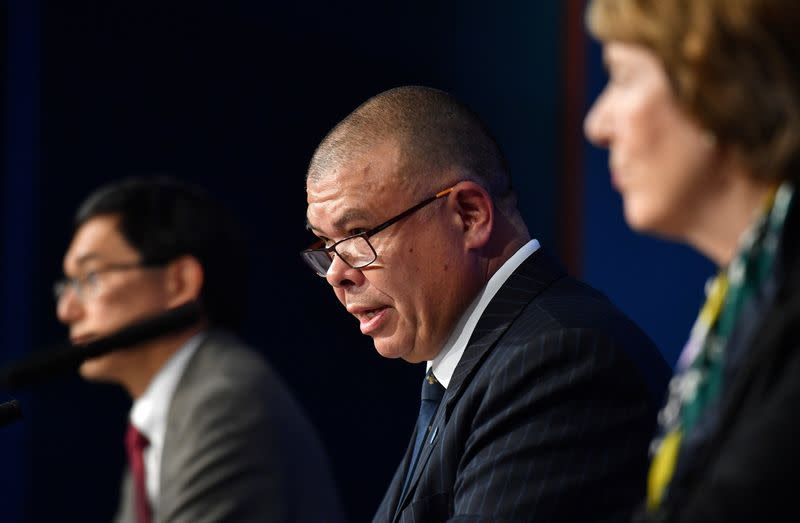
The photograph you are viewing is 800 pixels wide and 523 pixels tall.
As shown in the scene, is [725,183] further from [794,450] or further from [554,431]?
[554,431]

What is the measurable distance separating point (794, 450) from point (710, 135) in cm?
27

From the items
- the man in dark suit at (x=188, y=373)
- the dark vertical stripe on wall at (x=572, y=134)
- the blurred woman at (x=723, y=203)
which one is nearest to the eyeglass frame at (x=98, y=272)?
the man in dark suit at (x=188, y=373)

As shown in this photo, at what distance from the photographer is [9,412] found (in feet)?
4.17

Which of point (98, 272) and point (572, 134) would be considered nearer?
point (98, 272)

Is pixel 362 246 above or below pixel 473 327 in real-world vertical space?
above

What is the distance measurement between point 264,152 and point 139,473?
138 cm

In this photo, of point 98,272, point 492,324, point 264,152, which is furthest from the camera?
A: point 264,152

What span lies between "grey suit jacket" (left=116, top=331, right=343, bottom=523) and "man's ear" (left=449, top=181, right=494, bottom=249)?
0.78 metres

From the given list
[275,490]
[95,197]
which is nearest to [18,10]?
[95,197]

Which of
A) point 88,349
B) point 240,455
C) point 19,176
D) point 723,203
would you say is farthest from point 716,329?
point 19,176

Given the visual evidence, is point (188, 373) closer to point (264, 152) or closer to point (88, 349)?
point (264, 152)

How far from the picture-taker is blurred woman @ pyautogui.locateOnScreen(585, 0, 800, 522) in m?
0.85

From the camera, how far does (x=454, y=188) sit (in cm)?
192

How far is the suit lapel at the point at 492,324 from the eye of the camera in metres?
1.75
